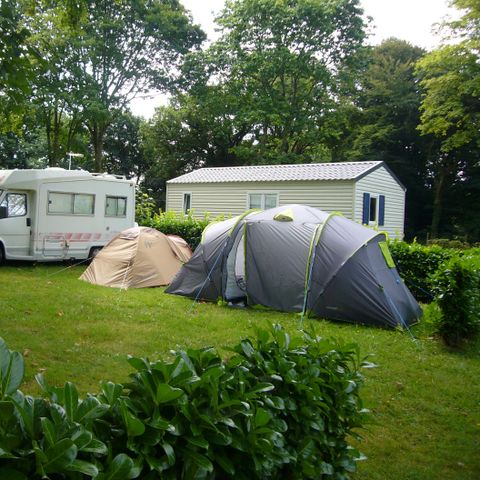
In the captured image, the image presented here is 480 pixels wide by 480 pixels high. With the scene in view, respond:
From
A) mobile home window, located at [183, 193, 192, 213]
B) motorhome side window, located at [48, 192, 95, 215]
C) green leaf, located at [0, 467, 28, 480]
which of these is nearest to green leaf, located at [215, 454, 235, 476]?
green leaf, located at [0, 467, 28, 480]

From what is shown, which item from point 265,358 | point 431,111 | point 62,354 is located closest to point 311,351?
point 265,358

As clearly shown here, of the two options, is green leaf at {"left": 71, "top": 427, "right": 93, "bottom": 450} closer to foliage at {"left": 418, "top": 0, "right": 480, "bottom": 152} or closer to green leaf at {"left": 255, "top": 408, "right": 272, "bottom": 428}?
green leaf at {"left": 255, "top": 408, "right": 272, "bottom": 428}

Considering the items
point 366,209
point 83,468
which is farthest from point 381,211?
point 83,468

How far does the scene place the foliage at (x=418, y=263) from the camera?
973 centimetres

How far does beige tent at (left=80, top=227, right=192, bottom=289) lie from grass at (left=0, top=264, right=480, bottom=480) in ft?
1.88

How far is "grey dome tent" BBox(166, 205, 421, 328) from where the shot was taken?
7.89 meters

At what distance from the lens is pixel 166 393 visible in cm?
165

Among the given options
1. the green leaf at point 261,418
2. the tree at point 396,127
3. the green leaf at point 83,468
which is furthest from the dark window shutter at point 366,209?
the green leaf at point 83,468

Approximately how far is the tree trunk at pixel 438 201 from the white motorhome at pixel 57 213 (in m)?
20.0

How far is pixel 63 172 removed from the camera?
12.7 meters

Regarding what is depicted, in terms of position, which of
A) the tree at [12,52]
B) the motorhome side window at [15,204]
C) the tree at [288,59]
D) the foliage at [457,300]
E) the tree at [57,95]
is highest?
the tree at [288,59]

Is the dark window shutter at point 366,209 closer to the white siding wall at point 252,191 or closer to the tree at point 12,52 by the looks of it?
the white siding wall at point 252,191

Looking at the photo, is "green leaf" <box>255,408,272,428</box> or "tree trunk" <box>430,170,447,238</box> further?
"tree trunk" <box>430,170,447,238</box>

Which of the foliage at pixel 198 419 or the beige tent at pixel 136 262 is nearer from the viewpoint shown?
the foliage at pixel 198 419
